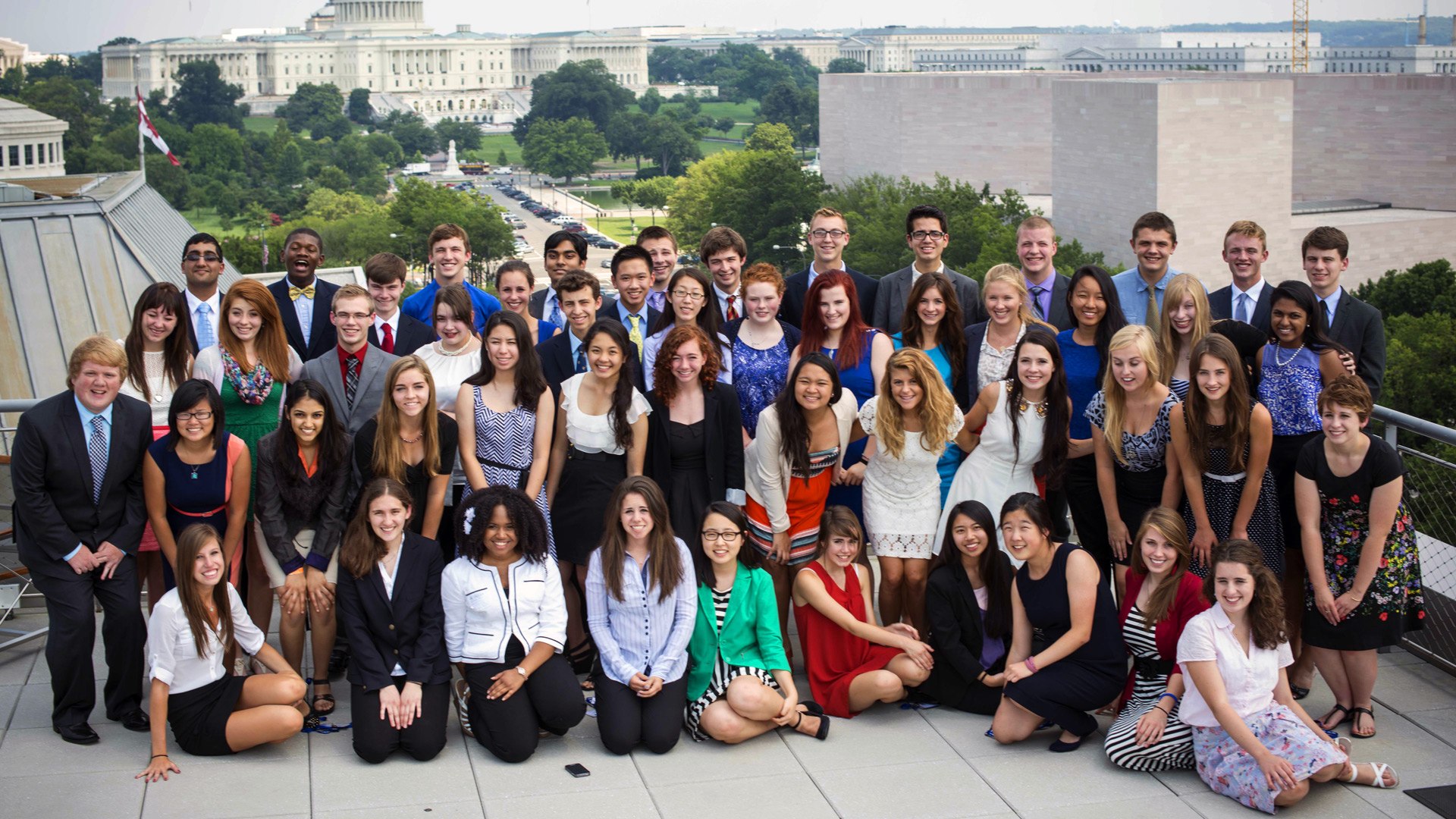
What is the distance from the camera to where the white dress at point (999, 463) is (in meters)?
6.63

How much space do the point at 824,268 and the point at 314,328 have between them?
288 centimetres

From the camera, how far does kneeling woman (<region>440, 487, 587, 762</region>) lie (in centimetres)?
611

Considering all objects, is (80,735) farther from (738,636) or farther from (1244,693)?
(1244,693)

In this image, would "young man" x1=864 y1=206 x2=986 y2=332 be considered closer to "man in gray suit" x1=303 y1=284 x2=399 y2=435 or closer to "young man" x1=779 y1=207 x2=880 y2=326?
"young man" x1=779 y1=207 x2=880 y2=326

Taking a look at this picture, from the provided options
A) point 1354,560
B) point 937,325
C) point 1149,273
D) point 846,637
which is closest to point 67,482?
point 846,637

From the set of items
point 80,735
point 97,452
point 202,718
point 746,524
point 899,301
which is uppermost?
point 899,301

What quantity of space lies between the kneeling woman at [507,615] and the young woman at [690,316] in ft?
3.83

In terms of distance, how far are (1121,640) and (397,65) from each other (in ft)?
590

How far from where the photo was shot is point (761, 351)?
717cm

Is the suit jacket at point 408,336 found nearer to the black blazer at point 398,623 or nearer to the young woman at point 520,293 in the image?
the young woman at point 520,293

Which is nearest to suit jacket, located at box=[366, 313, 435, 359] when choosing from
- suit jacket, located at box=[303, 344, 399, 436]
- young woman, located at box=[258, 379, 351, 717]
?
suit jacket, located at box=[303, 344, 399, 436]

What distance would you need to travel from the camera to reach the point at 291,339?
7.60m

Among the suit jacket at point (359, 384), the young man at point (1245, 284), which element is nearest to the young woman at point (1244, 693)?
the young man at point (1245, 284)

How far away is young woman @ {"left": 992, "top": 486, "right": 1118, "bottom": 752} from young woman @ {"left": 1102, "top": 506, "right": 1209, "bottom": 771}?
0.11 meters
